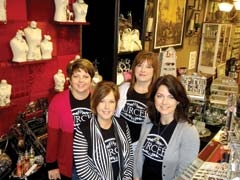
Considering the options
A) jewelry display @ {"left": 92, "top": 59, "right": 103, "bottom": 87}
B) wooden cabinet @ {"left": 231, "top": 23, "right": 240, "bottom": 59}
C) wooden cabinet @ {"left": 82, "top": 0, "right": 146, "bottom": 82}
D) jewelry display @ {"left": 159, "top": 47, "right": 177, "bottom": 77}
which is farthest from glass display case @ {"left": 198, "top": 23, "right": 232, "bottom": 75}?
jewelry display @ {"left": 92, "top": 59, "right": 103, "bottom": 87}

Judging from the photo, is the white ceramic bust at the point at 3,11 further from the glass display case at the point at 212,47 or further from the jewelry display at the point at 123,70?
the glass display case at the point at 212,47

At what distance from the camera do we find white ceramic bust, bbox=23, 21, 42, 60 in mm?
2189

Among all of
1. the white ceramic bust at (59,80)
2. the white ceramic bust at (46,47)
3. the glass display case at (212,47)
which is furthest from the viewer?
the glass display case at (212,47)

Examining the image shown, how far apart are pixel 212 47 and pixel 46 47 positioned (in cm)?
451

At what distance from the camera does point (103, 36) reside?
2871 millimetres

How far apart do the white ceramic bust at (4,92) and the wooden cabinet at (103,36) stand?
1067mm

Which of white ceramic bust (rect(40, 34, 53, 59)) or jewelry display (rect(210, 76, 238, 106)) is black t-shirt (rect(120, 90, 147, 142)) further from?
jewelry display (rect(210, 76, 238, 106))

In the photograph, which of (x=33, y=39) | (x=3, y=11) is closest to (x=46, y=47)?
(x=33, y=39)

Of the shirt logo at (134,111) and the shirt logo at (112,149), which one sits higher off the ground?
the shirt logo at (134,111)

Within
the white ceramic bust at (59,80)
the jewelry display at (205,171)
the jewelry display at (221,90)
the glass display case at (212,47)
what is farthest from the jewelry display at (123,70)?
the glass display case at (212,47)

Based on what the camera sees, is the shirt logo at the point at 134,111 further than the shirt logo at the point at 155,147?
Yes

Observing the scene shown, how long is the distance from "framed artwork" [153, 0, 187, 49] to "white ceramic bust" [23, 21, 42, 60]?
2357 mm

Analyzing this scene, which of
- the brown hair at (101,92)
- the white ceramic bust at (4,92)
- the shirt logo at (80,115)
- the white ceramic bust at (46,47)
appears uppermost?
the white ceramic bust at (46,47)

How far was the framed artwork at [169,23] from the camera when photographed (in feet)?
14.1
